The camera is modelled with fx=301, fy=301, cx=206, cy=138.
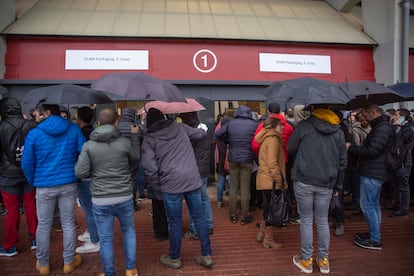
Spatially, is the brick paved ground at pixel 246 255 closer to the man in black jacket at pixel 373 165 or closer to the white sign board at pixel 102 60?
the man in black jacket at pixel 373 165

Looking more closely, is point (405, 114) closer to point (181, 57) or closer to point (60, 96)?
point (60, 96)

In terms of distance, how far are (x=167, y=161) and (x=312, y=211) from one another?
5.66 feet

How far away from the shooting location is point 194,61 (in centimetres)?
992

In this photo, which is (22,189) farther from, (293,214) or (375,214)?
(375,214)

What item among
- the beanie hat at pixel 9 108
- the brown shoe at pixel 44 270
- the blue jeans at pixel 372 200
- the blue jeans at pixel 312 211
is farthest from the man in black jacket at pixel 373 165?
the beanie hat at pixel 9 108

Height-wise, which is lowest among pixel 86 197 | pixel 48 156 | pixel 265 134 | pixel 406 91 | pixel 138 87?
pixel 86 197

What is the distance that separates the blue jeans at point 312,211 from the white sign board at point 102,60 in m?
7.58

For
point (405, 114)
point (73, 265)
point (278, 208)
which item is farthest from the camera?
point (405, 114)

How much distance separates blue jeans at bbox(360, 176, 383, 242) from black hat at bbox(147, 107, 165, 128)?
2.82 m

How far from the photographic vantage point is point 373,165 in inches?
155

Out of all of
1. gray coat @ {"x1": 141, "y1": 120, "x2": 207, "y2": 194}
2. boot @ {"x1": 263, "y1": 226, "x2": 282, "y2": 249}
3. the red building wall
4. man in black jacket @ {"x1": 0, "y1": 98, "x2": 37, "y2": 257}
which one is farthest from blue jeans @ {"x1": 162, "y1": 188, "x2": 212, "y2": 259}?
the red building wall

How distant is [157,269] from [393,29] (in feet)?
35.3

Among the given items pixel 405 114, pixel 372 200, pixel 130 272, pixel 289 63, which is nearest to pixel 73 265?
pixel 130 272

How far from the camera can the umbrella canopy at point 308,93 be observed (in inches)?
123
